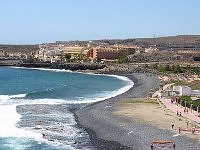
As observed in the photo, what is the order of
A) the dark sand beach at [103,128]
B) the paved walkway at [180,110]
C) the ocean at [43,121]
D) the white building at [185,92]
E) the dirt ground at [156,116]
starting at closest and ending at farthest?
1. the dark sand beach at [103,128]
2. the ocean at [43,121]
3. the dirt ground at [156,116]
4. the paved walkway at [180,110]
5. the white building at [185,92]

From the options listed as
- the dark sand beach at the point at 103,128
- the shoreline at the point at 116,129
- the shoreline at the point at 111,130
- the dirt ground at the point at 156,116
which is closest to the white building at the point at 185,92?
the dirt ground at the point at 156,116

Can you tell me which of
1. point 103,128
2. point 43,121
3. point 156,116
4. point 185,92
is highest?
point 185,92

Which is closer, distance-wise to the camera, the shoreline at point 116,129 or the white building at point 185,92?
the shoreline at point 116,129

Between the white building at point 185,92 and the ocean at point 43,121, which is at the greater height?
the white building at point 185,92

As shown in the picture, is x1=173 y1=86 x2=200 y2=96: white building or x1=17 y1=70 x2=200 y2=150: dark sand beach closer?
x1=17 y1=70 x2=200 y2=150: dark sand beach

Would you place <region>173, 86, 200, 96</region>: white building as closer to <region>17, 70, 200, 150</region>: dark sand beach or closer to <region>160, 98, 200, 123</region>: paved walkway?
<region>160, 98, 200, 123</region>: paved walkway

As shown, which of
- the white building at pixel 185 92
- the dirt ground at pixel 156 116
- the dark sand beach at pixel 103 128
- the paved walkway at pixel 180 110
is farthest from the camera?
the white building at pixel 185 92

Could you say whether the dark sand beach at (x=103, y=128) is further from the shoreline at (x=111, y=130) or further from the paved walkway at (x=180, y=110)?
the paved walkway at (x=180, y=110)

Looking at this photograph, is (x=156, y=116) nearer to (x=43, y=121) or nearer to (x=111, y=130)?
(x=111, y=130)

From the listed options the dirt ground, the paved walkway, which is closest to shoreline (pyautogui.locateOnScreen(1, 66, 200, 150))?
the dirt ground

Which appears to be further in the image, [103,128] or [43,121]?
[43,121]

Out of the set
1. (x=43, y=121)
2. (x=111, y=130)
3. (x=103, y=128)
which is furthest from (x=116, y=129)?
(x=43, y=121)

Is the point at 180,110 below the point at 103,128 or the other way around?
the other way around

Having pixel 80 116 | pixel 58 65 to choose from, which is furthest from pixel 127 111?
pixel 58 65
